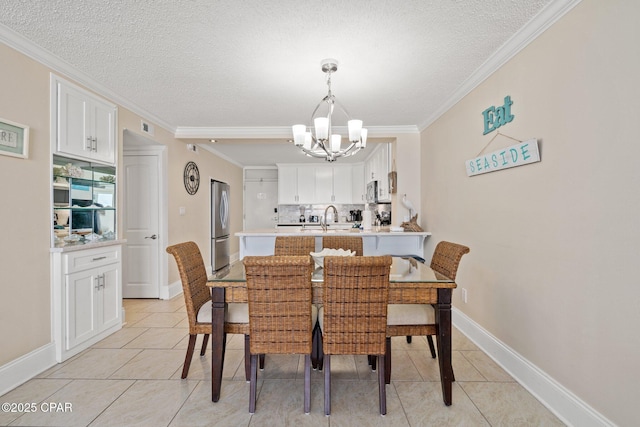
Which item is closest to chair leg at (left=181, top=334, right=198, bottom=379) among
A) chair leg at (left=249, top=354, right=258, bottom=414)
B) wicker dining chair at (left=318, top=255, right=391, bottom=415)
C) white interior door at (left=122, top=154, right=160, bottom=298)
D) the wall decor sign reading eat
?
chair leg at (left=249, top=354, right=258, bottom=414)

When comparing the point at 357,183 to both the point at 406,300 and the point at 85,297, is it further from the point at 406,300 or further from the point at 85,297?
the point at 85,297

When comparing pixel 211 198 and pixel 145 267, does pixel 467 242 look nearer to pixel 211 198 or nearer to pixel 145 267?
pixel 145 267

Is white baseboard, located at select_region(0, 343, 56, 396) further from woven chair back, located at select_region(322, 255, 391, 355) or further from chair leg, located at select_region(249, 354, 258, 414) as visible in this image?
woven chair back, located at select_region(322, 255, 391, 355)

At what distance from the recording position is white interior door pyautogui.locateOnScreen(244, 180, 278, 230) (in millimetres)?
7703

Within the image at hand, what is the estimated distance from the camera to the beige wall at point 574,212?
4.57 feet

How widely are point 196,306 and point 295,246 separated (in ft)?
3.72

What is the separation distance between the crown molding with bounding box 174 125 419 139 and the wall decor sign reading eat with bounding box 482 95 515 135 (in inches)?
65.8

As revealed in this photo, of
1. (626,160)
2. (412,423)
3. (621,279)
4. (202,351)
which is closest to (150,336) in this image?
(202,351)

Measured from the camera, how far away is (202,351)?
249 centimetres

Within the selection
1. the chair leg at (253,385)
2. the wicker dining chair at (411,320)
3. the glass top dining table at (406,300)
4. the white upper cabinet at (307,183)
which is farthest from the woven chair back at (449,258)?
the white upper cabinet at (307,183)

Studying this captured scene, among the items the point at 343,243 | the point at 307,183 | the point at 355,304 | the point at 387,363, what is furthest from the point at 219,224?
the point at 355,304

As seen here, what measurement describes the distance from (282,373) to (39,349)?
72.4 inches

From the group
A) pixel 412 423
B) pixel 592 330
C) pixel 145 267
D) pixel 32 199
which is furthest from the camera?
pixel 145 267

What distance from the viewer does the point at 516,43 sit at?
2115mm
